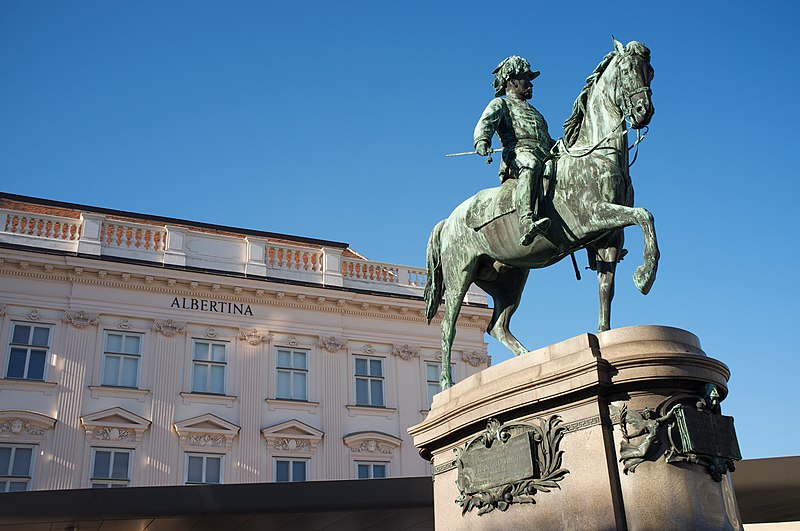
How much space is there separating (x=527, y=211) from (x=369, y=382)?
769 inches

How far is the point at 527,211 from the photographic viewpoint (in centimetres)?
753

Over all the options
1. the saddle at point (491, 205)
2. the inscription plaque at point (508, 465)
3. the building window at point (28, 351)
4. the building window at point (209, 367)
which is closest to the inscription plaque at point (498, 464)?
the inscription plaque at point (508, 465)

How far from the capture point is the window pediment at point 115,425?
894 inches

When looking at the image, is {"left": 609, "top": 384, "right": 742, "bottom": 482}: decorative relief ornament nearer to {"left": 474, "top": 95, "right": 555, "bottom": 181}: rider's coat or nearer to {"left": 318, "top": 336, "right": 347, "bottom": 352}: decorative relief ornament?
{"left": 474, "top": 95, "right": 555, "bottom": 181}: rider's coat

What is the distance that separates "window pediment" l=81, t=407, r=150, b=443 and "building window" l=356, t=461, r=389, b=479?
6150mm

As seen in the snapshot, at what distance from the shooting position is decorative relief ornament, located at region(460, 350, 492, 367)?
27.7 metres

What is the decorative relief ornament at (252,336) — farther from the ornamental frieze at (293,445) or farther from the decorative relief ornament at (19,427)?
the decorative relief ornament at (19,427)

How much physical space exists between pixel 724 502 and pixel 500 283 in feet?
11.1

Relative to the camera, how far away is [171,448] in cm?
2339

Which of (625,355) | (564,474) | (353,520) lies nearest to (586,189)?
(625,355)

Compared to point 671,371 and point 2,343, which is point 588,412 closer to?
point 671,371

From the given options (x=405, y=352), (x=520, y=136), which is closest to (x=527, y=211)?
(x=520, y=136)

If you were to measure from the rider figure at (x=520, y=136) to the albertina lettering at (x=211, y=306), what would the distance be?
1792 centimetres

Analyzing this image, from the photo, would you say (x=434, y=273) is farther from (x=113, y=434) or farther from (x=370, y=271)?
(x=370, y=271)
